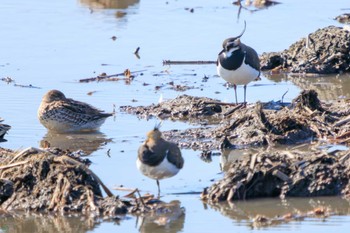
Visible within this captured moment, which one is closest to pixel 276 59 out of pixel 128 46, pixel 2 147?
pixel 128 46

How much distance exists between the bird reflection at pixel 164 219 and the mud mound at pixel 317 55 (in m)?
6.23

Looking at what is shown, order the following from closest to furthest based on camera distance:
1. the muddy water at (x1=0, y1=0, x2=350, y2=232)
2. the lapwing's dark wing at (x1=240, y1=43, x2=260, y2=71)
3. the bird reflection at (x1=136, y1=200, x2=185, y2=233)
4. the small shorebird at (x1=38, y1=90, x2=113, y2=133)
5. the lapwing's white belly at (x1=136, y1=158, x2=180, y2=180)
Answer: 1. the bird reflection at (x1=136, y1=200, x2=185, y2=233)
2. the muddy water at (x1=0, y1=0, x2=350, y2=232)
3. the lapwing's white belly at (x1=136, y1=158, x2=180, y2=180)
4. the small shorebird at (x1=38, y1=90, x2=113, y2=133)
5. the lapwing's dark wing at (x1=240, y1=43, x2=260, y2=71)

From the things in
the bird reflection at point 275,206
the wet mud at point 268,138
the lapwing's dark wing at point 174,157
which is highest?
the lapwing's dark wing at point 174,157

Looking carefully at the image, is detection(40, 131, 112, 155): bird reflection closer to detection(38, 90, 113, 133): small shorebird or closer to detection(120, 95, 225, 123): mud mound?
detection(38, 90, 113, 133): small shorebird

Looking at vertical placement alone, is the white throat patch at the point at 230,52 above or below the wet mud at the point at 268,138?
above

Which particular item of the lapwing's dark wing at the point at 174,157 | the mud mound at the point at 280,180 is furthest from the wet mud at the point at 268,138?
the lapwing's dark wing at the point at 174,157

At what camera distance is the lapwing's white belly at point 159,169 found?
29.2ft

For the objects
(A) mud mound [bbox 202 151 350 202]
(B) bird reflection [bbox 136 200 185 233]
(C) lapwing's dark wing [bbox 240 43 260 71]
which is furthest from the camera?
(C) lapwing's dark wing [bbox 240 43 260 71]

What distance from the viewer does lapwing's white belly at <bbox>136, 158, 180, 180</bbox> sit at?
891cm

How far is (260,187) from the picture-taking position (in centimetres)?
882

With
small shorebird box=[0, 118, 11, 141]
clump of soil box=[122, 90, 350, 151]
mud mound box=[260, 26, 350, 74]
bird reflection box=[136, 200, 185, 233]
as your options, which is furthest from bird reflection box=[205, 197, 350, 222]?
mud mound box=[260, 26, 350, 74]

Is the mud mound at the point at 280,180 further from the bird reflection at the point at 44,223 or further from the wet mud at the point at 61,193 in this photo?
the bird reflection at the point at 44,223

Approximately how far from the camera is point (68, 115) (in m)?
12.2

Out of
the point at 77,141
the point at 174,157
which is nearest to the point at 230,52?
the point at 77,141
